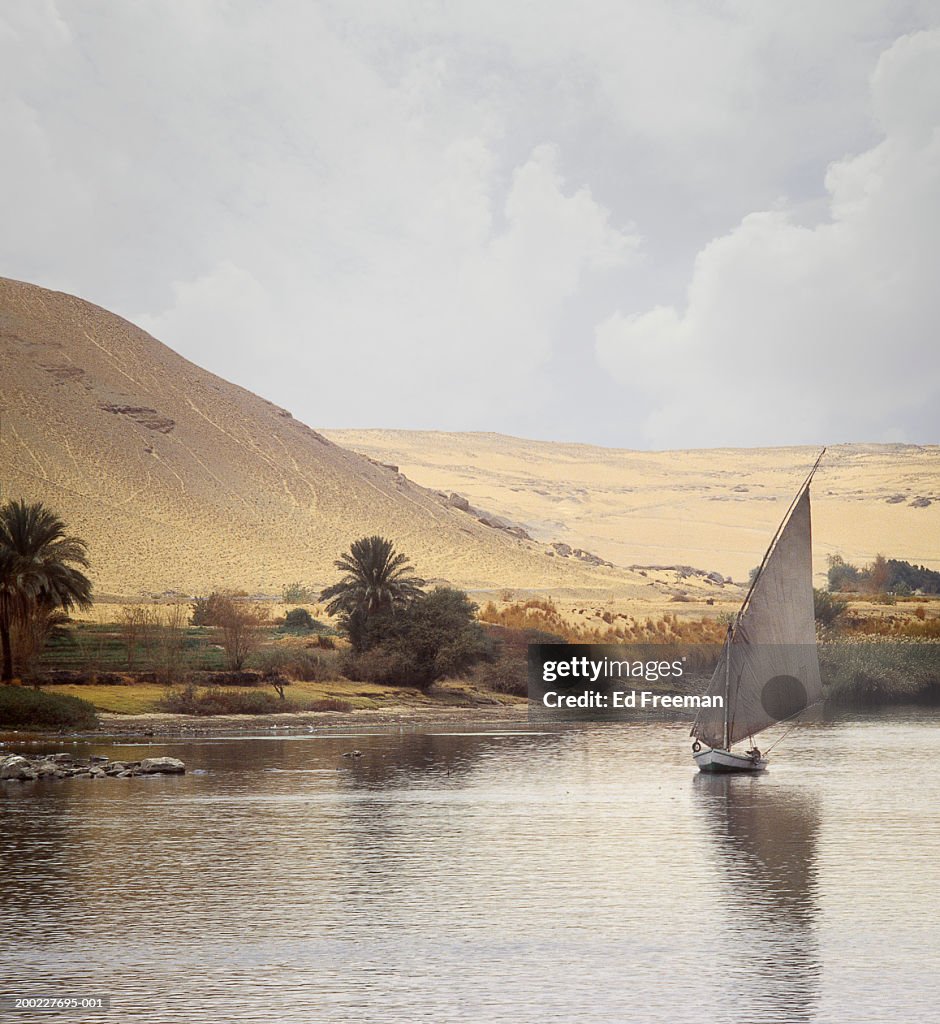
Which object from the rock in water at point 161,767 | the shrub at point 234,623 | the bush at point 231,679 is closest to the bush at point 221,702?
the bush at point 231,679

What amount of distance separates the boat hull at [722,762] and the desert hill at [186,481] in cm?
5524

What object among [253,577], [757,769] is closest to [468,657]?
[757,769]

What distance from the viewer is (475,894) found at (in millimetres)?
22297

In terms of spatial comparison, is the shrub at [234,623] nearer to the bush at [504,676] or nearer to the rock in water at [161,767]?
the bush at [504,676]

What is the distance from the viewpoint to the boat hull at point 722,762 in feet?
128

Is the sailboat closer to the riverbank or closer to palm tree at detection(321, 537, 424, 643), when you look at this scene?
the riverbank

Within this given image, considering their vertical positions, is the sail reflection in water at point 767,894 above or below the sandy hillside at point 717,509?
below

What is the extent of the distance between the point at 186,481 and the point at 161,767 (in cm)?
7558

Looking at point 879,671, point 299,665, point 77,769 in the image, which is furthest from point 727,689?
point 879,671

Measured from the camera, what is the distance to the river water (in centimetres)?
1630

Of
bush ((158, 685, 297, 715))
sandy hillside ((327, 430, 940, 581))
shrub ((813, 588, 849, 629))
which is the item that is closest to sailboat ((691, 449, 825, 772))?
bush ((158, 685, 297, 715))

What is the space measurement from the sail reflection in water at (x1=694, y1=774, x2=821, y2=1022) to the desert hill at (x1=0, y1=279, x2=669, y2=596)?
6095 cm

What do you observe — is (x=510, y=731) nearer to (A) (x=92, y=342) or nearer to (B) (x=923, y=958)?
(B) (x=923, y=958)

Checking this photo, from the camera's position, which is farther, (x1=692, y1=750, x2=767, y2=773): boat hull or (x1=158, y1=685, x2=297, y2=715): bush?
(x1=158, y1=685, x2=297, y2=715): bush
